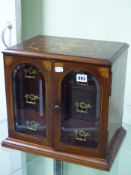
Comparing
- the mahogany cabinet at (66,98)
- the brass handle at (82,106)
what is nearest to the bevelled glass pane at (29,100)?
the mahogany cabinet at (66,98)

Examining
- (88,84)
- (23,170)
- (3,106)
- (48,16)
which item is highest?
(48,16)

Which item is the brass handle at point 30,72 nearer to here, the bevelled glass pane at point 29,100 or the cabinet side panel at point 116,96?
the bevelled glass pane at point 29,100

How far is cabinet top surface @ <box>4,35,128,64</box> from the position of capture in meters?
0.84

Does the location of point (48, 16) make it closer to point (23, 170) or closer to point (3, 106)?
point (3, 106)

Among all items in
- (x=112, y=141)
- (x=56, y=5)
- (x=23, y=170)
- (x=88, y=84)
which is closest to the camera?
(x=88, y=84)

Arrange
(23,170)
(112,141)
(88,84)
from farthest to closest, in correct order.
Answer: (23,170) → (112,141) → (88,84)

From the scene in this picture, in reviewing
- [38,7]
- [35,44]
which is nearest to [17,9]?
[38,7]

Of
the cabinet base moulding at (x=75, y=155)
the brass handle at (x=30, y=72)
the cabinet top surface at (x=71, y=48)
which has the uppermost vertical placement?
the cabinet top surface at (x=71, y=48)

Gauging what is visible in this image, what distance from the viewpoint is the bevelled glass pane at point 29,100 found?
0.90 meters

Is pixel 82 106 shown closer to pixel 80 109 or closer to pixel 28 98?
pixel 80 109

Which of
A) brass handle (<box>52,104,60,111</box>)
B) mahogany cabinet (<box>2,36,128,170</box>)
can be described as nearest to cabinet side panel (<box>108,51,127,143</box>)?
mahogany cabinet (<box>2,36,128,170</box>)

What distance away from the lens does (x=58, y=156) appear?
917 millimetres

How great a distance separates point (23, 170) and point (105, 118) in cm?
67

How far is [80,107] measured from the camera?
873mm
